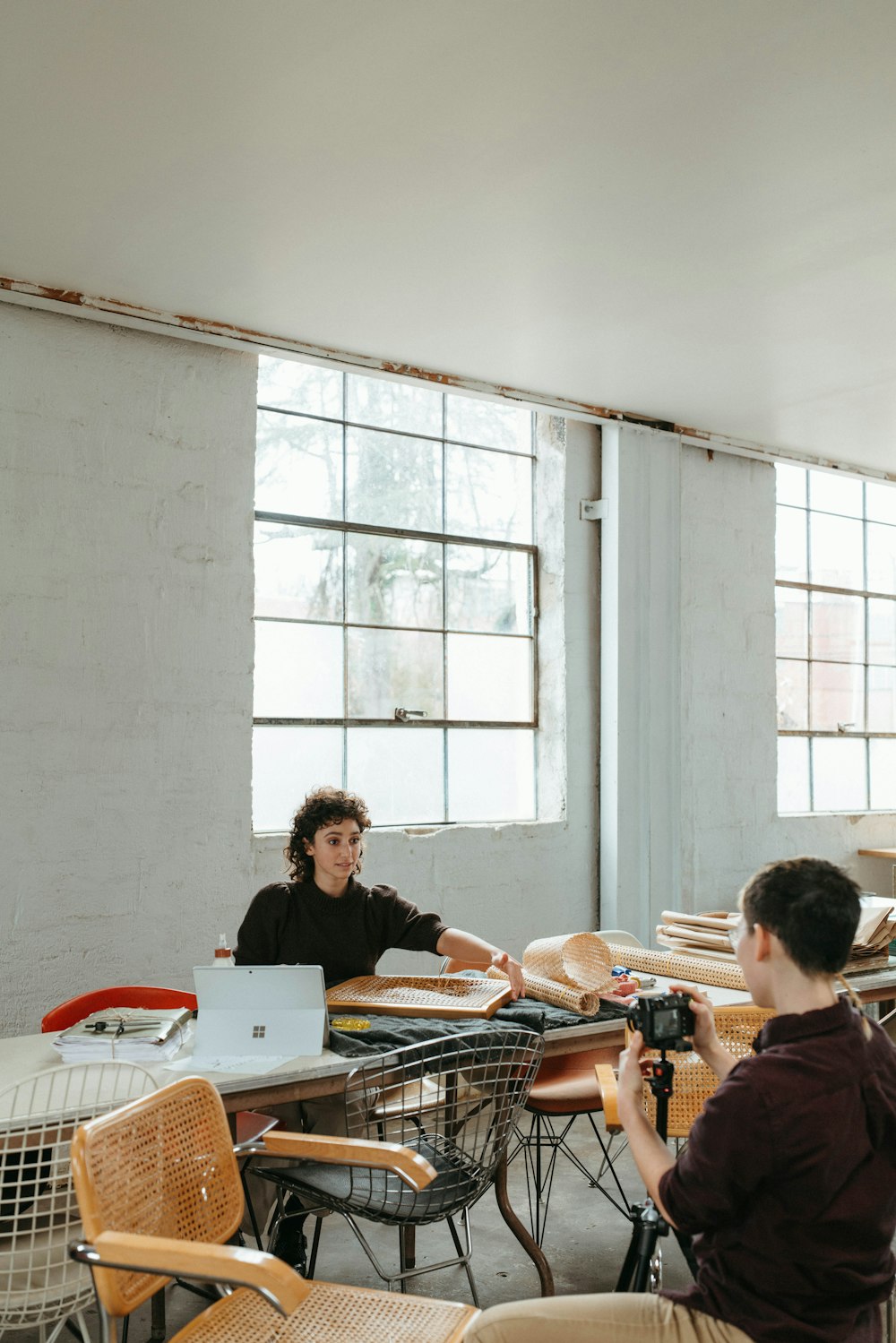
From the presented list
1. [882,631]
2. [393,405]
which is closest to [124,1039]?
[393,405]

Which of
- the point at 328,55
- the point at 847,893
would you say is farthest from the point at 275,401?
the point at 847,893

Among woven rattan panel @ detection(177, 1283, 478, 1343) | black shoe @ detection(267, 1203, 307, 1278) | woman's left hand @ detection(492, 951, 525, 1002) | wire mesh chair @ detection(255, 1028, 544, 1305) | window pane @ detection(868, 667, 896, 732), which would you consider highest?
window pane @ detection(868, 667, 896, 732)

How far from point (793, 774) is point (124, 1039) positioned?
4.99m

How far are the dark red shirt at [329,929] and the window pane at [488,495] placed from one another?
2351mm

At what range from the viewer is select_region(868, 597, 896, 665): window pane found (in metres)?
7.43

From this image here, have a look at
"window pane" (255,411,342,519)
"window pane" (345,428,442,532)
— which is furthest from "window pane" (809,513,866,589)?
"window pane" (255,411,342,519)

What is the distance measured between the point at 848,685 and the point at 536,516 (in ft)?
8.52

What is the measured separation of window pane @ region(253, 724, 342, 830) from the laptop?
80.7 inches

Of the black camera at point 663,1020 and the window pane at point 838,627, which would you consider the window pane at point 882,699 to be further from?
the black camera at point 663,1020

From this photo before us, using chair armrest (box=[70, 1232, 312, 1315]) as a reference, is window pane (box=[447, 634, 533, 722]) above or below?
above

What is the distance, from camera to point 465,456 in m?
5.76

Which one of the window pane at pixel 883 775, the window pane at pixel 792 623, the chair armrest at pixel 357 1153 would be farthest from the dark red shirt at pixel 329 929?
the window pane at pixel 883 775

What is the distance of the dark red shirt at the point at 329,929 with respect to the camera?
3.67 meters

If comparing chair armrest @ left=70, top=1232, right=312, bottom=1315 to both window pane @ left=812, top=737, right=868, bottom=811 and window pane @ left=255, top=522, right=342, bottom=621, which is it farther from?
window pane @ left=812, top=737, right=868, bottom=811
